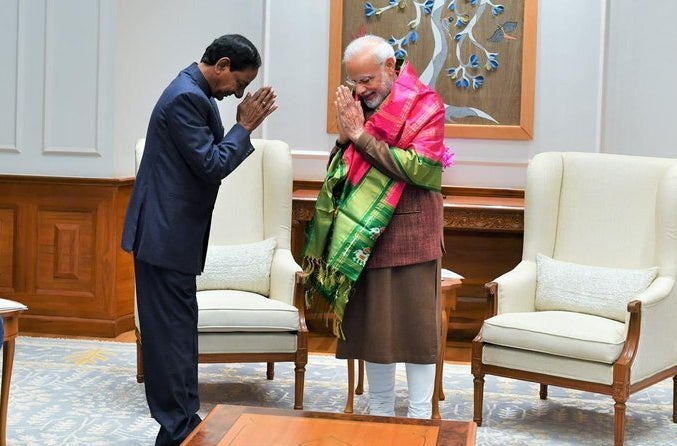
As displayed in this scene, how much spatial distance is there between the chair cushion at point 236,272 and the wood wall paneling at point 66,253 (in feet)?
3.98

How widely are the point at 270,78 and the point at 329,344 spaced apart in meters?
1.64

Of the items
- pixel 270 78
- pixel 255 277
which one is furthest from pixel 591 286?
pixel 270 78

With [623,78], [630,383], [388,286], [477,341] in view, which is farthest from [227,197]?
[623,78]

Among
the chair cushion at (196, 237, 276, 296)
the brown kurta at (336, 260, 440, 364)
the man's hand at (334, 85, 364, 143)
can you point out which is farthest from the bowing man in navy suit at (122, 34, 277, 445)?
the chair cushion at (196, 237, 276, 296)

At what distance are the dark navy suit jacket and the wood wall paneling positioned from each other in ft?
7.71

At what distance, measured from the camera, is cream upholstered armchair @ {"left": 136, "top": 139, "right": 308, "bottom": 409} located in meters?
4.43

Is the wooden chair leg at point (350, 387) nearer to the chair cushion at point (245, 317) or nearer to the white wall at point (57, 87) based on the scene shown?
the chair cushion at point (245, 317)

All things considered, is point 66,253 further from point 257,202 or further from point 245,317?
point 245,317

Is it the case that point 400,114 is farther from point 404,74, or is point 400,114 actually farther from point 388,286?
point 388,286

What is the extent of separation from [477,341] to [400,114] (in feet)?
4.45

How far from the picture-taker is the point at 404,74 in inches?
136

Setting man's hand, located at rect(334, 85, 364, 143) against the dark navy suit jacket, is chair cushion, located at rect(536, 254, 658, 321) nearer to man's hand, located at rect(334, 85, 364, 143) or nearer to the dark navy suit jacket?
man's hand, located at rect(334, 85, 364, 143)

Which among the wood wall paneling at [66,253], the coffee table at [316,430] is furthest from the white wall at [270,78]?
the coffee table at [316,430]

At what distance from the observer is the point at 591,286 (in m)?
4.57
